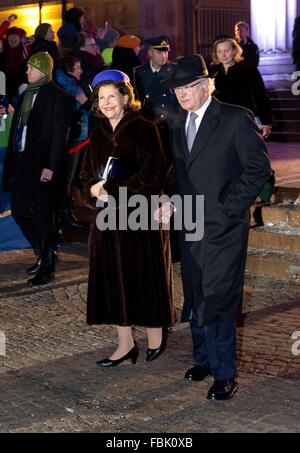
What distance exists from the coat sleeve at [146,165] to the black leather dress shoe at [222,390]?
4.42 ft

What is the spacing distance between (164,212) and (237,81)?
3.88 metres

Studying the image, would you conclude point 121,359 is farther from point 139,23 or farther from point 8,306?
A: point 139,23

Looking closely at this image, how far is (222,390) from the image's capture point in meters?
5.53

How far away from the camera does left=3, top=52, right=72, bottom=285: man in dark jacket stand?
8.70m

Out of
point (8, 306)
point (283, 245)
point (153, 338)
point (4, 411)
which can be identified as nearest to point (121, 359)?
point (153, 338)

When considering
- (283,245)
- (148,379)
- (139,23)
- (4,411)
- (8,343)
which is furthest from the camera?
(139,23)

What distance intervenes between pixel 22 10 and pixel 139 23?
3.60 m

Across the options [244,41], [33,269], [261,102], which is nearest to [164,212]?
[33,269]

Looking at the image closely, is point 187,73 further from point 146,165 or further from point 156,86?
point 156,86

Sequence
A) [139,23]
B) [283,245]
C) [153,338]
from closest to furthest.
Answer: [153,338]
[283,245]
[139,23]

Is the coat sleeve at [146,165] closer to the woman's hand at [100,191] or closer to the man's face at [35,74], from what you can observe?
the woman's hand at [100,191]

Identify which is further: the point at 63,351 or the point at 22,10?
the point at 22,10

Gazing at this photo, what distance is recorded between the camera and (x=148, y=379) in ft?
19.7

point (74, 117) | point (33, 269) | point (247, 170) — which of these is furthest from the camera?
point (74, 117)
